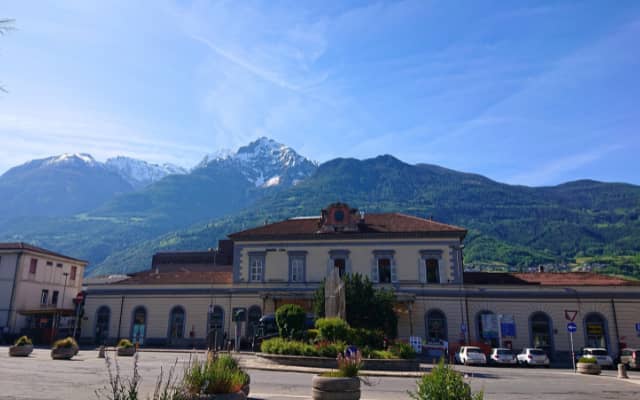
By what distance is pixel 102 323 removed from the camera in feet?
137

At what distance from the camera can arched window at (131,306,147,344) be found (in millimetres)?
40812

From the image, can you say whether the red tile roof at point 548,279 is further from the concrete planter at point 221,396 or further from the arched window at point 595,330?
the concrete planter at point 221,396

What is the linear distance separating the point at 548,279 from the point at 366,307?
16268 millimetres

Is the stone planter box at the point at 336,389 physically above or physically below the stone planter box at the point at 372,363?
above

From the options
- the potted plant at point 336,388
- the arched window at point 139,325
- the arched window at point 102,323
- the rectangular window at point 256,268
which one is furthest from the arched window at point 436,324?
the potted plant at point 336,388

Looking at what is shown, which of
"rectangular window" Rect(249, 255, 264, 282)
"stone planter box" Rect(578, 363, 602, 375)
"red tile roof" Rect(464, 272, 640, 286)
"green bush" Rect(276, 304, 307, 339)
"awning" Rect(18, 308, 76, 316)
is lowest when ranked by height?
"stone planter box" Rect(578, 363, 602, 375)

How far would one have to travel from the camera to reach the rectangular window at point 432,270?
37688 mm

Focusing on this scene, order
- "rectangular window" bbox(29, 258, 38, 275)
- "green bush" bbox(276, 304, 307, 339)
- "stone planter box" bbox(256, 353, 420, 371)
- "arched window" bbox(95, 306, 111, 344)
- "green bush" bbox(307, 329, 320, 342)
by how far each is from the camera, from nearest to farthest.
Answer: "stone planter box" bbox(256, 353, 420, 371) < "green bush" bbox(307, 329, 320, 342) < "green bush" bbox(276, 304, 307, 339) < "arched window" bbox(95, 306, 111, 344) < "rectangular window" bbox(29, 258, 38, 275)

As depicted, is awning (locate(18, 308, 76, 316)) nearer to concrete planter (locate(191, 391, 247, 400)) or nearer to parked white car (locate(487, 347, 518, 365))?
parked white car (locate(487, 347, 518, 365))

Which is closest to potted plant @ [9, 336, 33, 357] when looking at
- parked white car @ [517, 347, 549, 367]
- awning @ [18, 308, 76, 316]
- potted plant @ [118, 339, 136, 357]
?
potted plant @ [118, 339, 136, 357]

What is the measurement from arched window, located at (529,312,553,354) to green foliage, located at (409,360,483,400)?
105 feet

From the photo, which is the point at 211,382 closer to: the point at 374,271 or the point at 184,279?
the point at 374,271

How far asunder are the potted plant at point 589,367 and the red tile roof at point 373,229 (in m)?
14.2

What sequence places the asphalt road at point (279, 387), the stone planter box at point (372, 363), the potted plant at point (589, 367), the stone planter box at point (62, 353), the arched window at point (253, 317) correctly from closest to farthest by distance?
the asphalt road at point (279, 387), the stone planter box at point (372, 363), the potted plant at point (589, 367), the stone planter box at point (62, 353), the arched window at point (253, 317)
